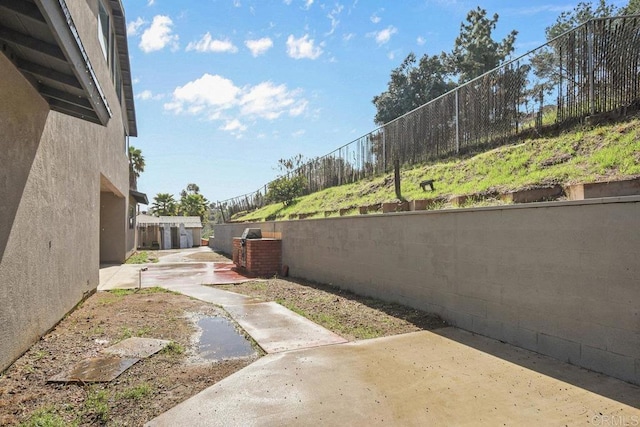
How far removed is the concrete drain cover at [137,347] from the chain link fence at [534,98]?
7.10 m

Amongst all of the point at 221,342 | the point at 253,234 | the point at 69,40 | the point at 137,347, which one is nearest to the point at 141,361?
the point at 137,347

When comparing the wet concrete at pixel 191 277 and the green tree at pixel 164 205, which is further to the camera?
the green tree at pixel 164 205

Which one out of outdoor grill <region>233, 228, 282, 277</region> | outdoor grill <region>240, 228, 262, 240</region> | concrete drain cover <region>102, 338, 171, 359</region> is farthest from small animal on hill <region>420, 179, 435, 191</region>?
outdoor grill <region>240, 228, 262, 240</region>

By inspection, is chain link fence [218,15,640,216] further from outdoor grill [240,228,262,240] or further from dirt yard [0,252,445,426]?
outdoor grill [240,228,262,240]

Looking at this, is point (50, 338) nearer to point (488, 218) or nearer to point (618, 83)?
point (488, 218)

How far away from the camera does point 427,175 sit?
9055 mm

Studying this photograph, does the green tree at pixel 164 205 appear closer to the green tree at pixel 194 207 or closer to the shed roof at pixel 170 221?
the green tree at pixel 194 207

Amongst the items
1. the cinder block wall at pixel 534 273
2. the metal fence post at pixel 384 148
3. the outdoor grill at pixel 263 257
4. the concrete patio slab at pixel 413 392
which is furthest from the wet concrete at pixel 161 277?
the concrete patio slab at pixel 413 392

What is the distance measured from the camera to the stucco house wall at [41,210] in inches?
149

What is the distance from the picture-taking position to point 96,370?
3.85 meters

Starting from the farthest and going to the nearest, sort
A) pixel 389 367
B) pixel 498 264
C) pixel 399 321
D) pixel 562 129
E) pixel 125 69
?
pixel 125 69, pixel 562 129, pixel 399 321, pixel 498 264, pixel 389 367

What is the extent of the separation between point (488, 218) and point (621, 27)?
3.87 metres

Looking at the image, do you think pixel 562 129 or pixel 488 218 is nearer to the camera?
pixel 488 218

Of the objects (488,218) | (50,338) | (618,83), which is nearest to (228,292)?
(50,338)
